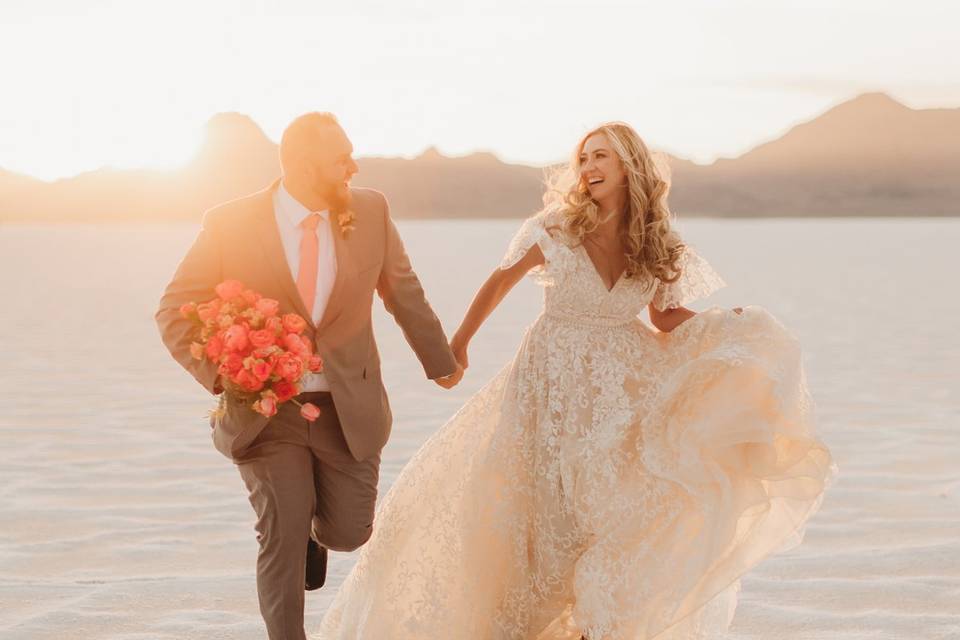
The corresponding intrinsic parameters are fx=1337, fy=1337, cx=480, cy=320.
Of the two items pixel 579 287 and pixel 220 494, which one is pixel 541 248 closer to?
pixel 579 287

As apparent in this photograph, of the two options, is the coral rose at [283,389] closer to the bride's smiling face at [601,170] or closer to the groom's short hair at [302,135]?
the groom's short hair at [302,135]

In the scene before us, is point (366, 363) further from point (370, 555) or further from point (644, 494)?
point (644, 494)

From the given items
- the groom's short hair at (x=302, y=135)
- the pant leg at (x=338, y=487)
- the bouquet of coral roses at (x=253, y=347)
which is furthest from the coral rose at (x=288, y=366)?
the groom's short hair at (x=302, y=135)

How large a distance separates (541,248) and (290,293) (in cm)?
101

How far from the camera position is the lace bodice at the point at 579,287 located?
4.93 metres

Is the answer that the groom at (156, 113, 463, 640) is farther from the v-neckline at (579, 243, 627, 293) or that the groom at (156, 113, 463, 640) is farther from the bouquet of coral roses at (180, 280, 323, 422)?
the v-neckline at (579, 243, 627, 293)

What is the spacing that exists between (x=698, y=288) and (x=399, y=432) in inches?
188

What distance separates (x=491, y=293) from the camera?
16.9 feet

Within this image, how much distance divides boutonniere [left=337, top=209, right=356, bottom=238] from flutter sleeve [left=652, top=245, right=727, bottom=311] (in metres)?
1.22

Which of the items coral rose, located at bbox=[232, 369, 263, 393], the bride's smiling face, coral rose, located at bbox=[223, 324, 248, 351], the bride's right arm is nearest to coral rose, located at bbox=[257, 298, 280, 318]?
coral rose, located at bbox=[223, 324, 248, 351]

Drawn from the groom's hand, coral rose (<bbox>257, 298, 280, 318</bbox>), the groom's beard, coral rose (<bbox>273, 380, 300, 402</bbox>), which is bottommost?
the groom's hand

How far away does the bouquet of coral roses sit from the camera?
4203mm

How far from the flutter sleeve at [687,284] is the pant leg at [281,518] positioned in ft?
4.76

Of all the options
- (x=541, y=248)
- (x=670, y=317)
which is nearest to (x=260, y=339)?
(x=541, y=248)
